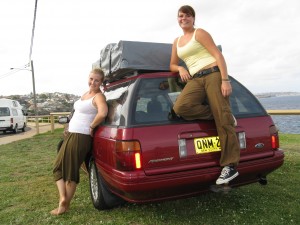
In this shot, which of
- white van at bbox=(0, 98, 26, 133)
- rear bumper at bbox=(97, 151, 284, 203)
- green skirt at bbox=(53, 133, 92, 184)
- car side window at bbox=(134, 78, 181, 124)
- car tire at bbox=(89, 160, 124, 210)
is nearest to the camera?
rear bumper at bbox=(97, 151, 284, 203)

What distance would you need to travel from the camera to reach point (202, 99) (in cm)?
341

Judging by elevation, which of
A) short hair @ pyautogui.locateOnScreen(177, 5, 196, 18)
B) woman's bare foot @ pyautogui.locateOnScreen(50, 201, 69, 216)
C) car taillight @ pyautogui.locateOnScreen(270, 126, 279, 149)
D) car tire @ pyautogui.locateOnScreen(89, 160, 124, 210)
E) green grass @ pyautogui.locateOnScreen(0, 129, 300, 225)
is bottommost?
green grass @ pyautogui.locateOnScreen(0, 129, 300, 225)

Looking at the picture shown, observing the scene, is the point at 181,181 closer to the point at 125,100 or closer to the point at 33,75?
the point at 125,100

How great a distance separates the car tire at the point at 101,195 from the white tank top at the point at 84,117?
46 centimetres

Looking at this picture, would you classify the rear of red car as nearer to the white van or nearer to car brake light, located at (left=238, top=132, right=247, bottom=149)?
car brake light, located at (left=238, top=132, right=247, bottom=149)

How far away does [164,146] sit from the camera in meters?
3.03

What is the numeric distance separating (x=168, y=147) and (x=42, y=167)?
5.03 metres

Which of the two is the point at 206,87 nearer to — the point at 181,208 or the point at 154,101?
the point at 154,101

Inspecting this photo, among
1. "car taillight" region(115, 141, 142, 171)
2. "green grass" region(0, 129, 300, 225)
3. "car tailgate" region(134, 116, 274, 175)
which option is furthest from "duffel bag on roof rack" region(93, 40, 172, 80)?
"green grass" region(0, 129, 300, 225)

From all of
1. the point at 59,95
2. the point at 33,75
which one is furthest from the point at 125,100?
the point at 59,95

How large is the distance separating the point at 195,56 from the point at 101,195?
1.92 m

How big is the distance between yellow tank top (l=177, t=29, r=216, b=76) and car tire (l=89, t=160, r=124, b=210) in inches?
64.2

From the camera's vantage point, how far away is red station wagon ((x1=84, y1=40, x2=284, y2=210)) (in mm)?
2982

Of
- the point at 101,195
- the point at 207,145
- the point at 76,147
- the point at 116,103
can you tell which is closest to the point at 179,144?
the point at 207,145
